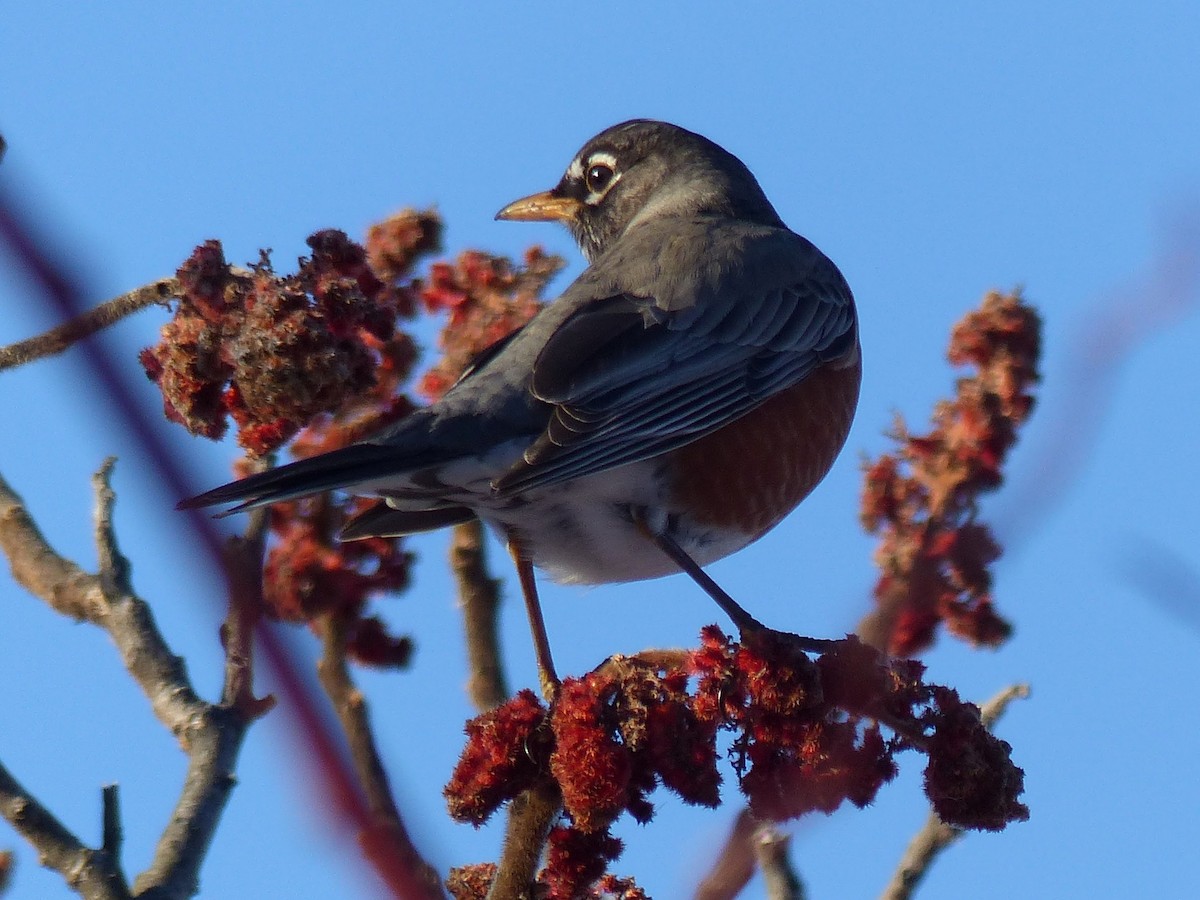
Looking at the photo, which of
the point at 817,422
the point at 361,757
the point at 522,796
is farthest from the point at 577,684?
the point at 817,422

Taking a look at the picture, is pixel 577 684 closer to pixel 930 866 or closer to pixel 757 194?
pixel 930 866

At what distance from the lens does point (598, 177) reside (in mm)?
5730

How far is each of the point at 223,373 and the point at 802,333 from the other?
2.43 meters

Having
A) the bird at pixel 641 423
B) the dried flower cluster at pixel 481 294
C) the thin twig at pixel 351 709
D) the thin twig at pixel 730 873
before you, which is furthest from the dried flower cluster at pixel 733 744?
the dried flower cluster at pixel 481 294

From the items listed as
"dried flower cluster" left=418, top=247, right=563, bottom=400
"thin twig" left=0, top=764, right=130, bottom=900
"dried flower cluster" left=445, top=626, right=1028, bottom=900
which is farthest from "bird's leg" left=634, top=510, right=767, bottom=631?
"thin twig" left=0, top=764, right=130, bottom=900

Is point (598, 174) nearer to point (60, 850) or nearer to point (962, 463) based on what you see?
point (962, 463)

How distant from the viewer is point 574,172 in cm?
580

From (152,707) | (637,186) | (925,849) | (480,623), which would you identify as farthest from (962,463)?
(637,186)

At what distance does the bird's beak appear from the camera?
571 centimetres

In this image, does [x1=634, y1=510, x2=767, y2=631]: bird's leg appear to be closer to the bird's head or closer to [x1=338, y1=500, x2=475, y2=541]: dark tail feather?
[x1=338, y1=500, x2=475, y2=541]: dark tail feather

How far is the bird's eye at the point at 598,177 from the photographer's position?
570 centimetres

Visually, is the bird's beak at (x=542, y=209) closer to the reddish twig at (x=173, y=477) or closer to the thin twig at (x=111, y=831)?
the thin twig at (x=111, y=831)

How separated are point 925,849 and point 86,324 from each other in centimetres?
240

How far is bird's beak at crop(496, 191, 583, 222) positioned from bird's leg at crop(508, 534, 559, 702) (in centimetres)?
220
